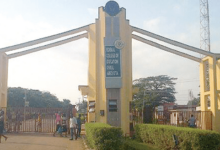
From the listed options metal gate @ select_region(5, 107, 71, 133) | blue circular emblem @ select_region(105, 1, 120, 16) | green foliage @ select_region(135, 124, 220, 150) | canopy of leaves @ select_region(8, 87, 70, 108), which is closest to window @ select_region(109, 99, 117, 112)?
green foliage @ select_region(135, 124, 220, 150)

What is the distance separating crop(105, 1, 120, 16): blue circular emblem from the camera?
2119cm

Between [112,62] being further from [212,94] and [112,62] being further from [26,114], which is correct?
[26,114]

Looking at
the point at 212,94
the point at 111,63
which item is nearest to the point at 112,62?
the point at 111,63

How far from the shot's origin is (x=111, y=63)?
20500 millimetres

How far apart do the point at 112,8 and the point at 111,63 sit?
12.3 feet

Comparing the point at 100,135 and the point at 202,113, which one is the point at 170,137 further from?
the point at 202,113

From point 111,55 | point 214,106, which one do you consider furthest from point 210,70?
point 111,55

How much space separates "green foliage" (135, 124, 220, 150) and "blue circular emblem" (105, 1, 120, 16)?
25.8ft

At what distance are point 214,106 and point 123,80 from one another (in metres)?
6.76

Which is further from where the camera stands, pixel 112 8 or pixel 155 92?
pixel 155 92

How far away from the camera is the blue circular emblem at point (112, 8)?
21.2 metres

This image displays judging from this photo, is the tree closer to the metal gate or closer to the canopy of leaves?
the canopy of leaves

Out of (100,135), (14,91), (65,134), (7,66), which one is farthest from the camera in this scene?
(14,91)

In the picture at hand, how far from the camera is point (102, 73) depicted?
69.0 feet
